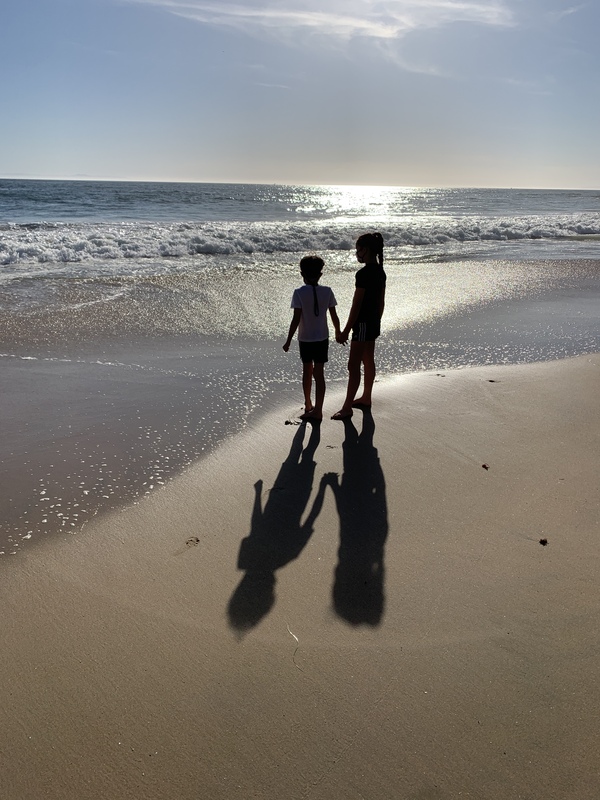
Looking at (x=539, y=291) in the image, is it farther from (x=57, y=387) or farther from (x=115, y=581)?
(x=115, y=581)

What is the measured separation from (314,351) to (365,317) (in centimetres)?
56

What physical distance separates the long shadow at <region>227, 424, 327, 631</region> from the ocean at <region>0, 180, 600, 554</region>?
0.68m

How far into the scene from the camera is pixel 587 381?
6000mm

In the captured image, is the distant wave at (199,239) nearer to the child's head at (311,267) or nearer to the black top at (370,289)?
the child's head at (311,267)

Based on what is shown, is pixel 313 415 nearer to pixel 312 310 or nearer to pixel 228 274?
pixel 312 310

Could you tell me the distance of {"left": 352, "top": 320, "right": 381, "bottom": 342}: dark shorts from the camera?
18.1ft

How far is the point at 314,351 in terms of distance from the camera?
17.5ft

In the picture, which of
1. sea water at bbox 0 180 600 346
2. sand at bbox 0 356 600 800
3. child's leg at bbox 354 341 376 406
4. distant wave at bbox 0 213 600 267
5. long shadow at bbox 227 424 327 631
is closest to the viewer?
sand at bbox 0 356 600 800

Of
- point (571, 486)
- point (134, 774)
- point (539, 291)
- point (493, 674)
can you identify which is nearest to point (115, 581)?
point (134, 774)

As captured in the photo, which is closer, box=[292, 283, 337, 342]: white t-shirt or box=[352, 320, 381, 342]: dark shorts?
box=[292, 283, 337, 342]: white t-shirt

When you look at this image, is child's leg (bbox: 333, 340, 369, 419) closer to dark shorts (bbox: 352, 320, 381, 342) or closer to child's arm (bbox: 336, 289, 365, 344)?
dark shorts (bbox: 352, 320, 381, 342)

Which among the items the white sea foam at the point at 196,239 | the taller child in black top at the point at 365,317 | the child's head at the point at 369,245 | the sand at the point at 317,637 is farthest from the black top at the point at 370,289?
the white sea foam at the point at 196,239

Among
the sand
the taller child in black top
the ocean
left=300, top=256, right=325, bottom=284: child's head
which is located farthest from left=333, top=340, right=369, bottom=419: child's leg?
the sand

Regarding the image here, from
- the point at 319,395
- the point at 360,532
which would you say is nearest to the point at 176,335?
the point at 319,395
